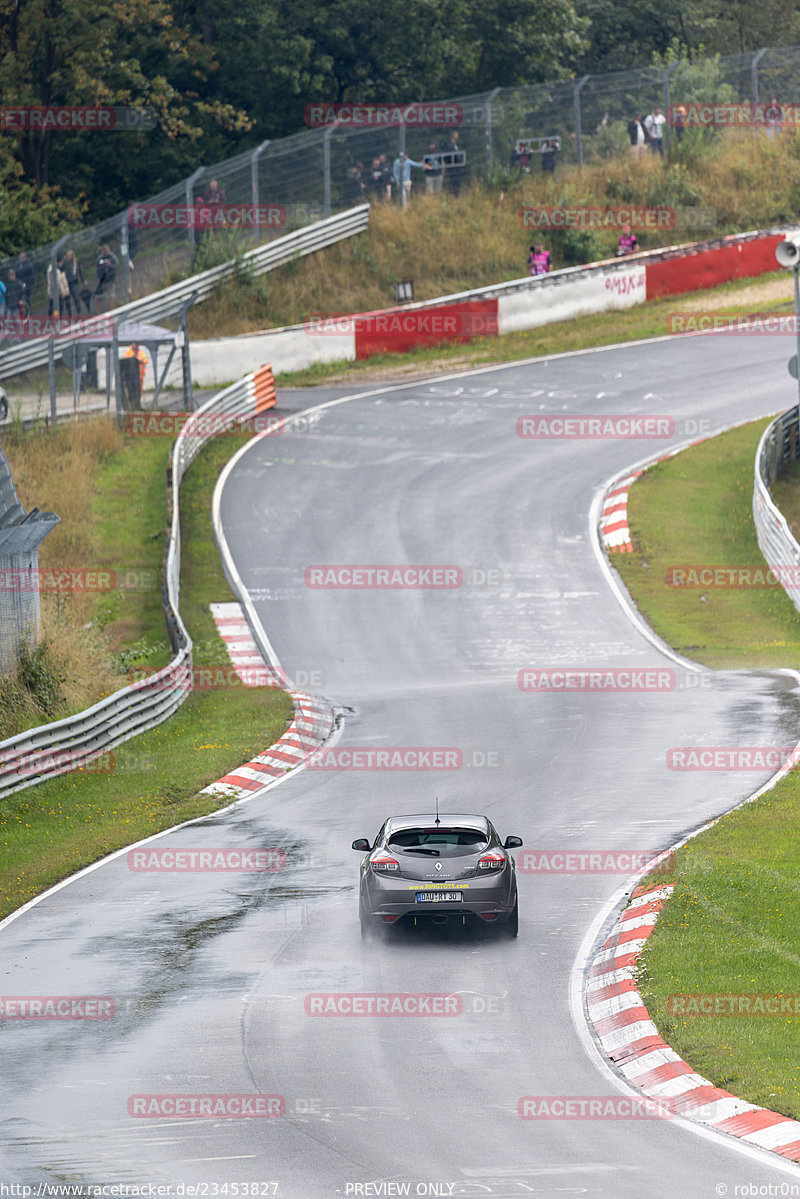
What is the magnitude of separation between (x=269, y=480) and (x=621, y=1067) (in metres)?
30.6

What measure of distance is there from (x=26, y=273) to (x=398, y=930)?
33006 mm

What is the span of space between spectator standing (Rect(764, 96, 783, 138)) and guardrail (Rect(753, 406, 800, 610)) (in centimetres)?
2496

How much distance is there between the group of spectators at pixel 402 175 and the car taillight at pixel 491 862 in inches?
1696

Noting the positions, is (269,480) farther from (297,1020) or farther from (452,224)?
(297,1020)

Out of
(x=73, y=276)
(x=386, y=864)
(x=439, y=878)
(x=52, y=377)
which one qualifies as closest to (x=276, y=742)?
(x=386, y=864)

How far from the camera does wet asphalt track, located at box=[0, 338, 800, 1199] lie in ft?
32.7

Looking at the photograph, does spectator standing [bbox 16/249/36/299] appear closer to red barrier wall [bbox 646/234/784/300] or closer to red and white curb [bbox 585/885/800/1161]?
red barrier wall [bbox 646/234/784/300]

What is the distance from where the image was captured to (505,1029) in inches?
488

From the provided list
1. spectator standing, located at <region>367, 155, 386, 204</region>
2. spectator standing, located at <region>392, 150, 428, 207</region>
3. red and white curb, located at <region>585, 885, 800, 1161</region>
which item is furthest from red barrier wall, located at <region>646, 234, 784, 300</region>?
red and white curb, located at <region>585, 885, 800, 1161</region>

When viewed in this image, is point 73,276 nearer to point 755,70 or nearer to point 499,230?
point 499,230

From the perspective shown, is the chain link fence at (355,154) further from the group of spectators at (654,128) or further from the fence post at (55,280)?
the group of spectators at (654,128)

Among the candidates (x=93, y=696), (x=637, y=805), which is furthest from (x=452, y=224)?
(x=637, y=805)

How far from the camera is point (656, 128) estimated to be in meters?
59.9

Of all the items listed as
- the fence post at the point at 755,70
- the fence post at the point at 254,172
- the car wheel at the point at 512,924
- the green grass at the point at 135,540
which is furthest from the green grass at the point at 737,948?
the fence post at the point at 755,70
